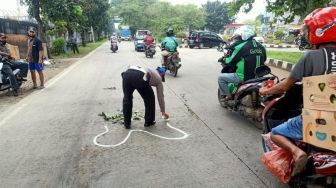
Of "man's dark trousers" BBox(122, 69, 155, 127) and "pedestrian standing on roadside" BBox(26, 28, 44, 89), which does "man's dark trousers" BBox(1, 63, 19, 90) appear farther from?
"man's dark trousers" BBox(122, 69, 155, 127)

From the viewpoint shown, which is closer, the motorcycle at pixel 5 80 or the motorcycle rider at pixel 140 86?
the motorcycle rider at pixel 140 86

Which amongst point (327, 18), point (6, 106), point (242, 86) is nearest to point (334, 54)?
point (327, 18)

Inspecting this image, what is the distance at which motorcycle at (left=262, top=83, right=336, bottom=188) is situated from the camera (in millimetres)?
3186

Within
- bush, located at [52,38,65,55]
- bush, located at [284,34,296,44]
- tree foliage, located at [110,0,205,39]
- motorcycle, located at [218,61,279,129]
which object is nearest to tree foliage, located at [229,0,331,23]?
motorcycle, located at [218,61,279,129]

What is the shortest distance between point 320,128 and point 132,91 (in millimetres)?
3851

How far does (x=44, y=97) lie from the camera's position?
398 inches

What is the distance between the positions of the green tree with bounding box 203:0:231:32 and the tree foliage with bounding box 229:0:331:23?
54.5 metres

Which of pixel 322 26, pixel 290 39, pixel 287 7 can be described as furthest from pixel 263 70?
pixel 290 39

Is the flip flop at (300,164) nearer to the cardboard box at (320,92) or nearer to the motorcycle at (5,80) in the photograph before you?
the cardboard box at (320,92)

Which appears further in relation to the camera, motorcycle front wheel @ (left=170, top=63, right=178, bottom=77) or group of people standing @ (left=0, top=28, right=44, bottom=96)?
motorcycle front wheel @ (left=170, top=63, right=178, bottom=77)

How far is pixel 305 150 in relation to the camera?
11.6ft

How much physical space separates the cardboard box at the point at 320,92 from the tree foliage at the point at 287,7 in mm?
12004

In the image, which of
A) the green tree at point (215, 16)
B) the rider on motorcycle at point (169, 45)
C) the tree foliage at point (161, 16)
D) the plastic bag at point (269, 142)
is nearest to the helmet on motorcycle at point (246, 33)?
the plastic bag at point (269, 142)

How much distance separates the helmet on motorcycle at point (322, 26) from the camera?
3.36 metres
